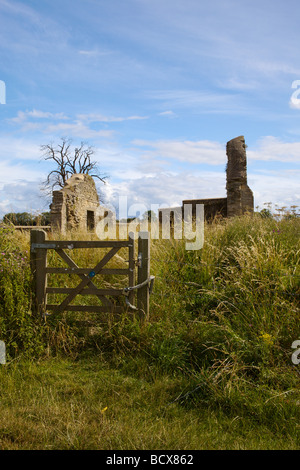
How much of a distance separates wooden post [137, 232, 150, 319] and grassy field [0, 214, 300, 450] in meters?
0.19

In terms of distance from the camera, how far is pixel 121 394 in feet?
13.0

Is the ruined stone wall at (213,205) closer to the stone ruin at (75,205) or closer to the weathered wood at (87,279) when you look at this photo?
the stone ruin at (75,205)

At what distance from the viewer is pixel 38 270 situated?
5.41m

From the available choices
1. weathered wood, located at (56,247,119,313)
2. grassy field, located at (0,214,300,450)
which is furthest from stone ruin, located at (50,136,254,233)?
grassy field, located at (0,214,300,450)

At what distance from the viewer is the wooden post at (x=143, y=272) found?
203 inches

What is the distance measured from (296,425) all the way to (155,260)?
370cm

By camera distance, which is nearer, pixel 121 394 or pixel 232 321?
pixel 121 394

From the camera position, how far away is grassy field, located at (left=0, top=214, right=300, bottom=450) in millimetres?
3227

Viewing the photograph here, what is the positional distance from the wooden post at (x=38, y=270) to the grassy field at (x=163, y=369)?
0.17 metres

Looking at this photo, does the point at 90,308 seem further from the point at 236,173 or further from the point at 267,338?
the point at 236,173

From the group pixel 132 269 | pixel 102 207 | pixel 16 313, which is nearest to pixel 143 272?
pixel 132 269
